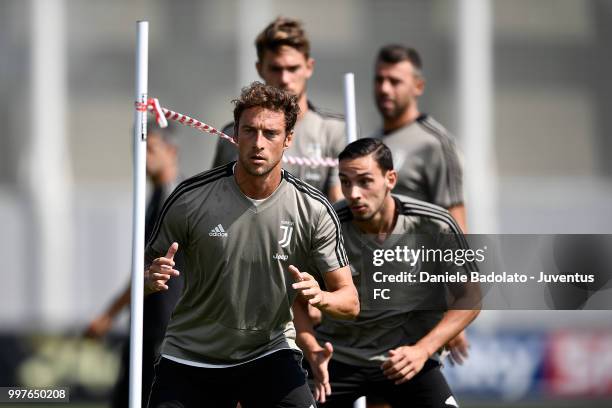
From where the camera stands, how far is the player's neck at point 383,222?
24.6ft

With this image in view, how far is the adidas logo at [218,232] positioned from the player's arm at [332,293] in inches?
16.4

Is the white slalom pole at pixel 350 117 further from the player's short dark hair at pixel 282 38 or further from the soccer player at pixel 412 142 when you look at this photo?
the soccer player at pixel 412 142

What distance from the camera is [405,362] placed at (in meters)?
7.32

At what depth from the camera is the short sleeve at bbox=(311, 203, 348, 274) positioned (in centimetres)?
650

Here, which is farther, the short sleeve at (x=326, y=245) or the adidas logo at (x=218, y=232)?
the short sleeve at (x=326, y=245)

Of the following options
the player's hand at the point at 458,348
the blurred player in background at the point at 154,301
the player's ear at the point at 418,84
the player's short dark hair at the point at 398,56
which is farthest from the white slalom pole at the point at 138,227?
the player's ear at the point at 418,84

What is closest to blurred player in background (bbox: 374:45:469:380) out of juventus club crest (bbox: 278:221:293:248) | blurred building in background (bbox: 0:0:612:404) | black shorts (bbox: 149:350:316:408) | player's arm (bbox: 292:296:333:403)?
player's arm (bbox: 292:296:333:403)

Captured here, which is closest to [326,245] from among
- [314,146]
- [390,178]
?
[390,178]

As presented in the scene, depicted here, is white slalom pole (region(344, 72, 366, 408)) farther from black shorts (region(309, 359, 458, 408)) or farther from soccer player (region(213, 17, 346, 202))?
Result: black shorts (region(309, 359, 458, 408))

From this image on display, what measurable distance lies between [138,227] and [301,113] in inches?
75.0

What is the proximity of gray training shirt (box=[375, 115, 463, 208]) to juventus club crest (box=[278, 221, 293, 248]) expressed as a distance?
2.22m

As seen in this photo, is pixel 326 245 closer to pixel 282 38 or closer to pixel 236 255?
pixel 236 255

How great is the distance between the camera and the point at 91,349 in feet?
48.7

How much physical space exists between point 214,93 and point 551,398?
23.7 feet
